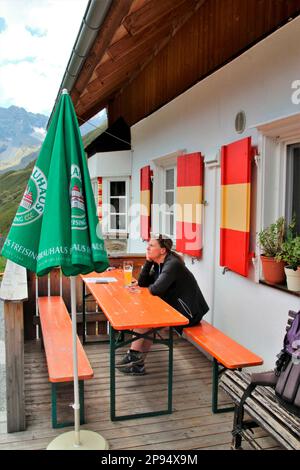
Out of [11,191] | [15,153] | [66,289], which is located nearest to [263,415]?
[66,289]

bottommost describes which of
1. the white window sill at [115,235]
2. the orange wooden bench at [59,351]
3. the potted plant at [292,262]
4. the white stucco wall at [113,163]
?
the orange wooden bench at [59,351]

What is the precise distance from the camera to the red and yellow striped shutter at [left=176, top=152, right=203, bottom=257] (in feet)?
14.1

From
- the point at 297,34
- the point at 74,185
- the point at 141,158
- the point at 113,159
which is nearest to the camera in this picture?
the point at 74,185

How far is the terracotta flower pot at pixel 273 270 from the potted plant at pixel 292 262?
0.12 metres

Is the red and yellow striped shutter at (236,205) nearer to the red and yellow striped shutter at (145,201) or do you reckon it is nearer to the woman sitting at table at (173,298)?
the woman sitting at table at (173,298)

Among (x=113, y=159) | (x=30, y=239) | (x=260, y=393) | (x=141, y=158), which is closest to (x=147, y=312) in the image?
(x=260, y=393)

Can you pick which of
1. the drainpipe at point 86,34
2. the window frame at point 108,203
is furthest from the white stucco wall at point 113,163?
the drainpipe at point 86,34

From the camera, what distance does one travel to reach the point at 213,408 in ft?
9.45

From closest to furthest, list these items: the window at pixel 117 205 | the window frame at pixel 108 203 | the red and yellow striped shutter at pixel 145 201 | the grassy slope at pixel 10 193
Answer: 1. the red and yellow striped shutter at pixel 145 201
2. the window frame at pixel 108 203
3. the window at pixel 117 205
4. the grassy slope at pixel 10 193

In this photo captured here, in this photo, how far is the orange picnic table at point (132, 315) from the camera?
8.81ft

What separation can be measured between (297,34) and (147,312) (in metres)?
2.12

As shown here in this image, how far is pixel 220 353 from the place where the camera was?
2.79m

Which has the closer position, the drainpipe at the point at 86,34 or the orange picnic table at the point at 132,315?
the orange picnic table at the point at 132,315
